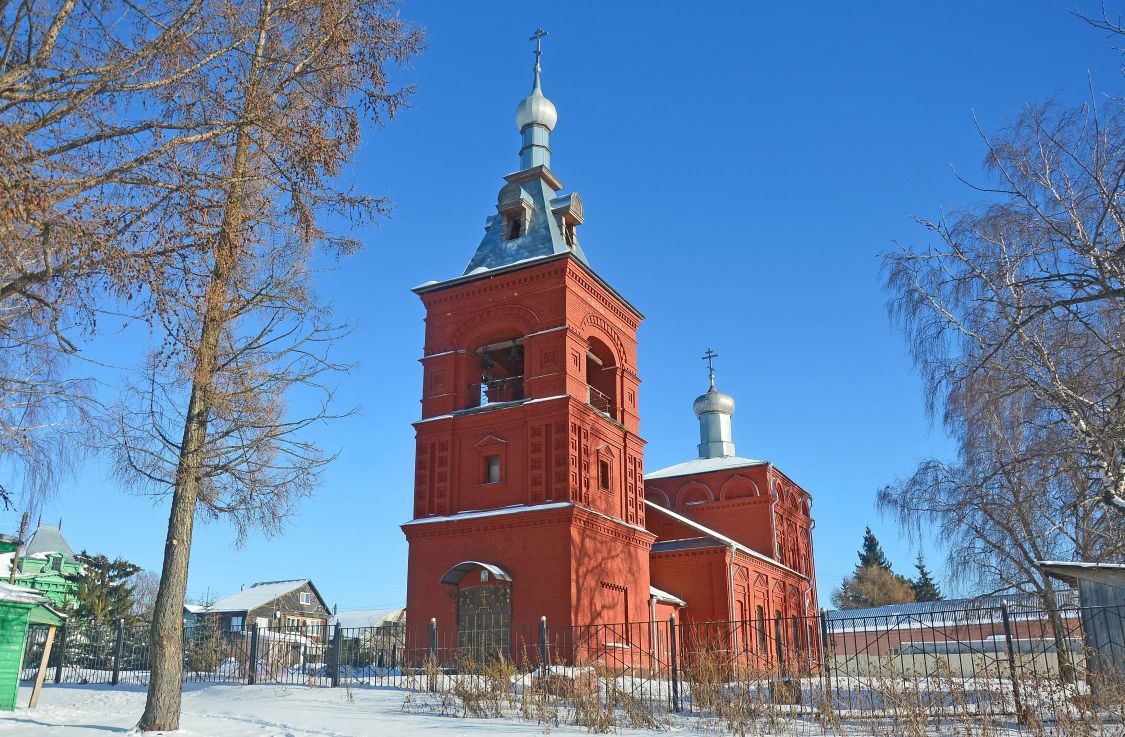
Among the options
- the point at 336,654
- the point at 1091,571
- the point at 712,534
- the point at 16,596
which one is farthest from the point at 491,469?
the point at 1091,571

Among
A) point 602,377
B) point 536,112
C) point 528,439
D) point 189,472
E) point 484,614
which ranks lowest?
point 484,614

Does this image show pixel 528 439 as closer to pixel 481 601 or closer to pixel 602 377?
pixel 481 601

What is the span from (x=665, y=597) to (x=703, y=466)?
9624 millimetres

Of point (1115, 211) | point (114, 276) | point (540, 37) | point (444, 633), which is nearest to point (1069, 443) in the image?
point (1115, 211)

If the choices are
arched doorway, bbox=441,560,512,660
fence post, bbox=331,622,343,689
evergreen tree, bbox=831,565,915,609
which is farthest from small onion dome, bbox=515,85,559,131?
evergreen tree, bbox=831,565,915,609

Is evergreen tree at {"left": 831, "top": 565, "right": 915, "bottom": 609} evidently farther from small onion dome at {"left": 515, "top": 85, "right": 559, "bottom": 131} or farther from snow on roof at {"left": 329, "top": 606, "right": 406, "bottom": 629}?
small onion dome at {"left": 515, "top": 85, "right": 559, "bottom": 131}

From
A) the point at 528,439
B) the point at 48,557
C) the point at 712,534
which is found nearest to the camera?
the point at 528,439

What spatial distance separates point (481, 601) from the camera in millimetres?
20203

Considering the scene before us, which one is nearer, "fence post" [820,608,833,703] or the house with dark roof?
"fence post" [820,608,833,703]

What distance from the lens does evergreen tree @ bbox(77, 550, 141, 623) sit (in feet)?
95.2

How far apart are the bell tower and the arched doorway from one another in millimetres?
34

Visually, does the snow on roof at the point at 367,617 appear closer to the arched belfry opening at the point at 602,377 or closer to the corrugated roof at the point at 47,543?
the corrugated roof at the point at 47,543

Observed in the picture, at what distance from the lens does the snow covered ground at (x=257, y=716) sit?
9.79 metres

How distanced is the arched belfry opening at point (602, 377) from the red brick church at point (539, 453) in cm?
4
